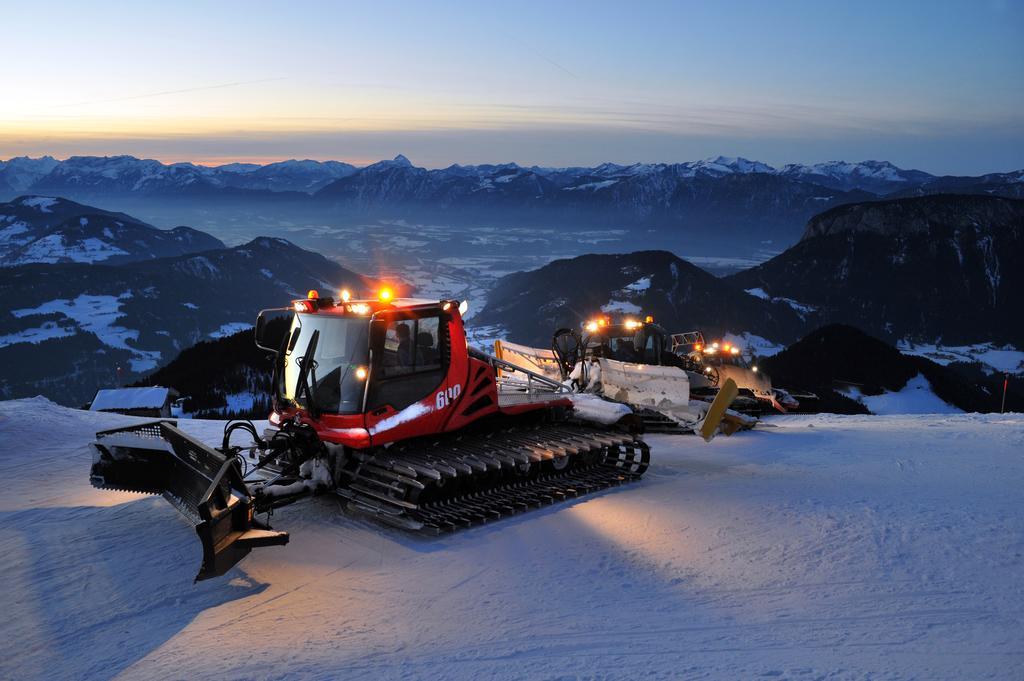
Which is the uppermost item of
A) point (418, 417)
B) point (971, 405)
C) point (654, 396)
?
point (418, 417)

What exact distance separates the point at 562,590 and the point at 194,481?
4.08m

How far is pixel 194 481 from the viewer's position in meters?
8.13

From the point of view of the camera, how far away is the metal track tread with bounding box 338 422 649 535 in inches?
339

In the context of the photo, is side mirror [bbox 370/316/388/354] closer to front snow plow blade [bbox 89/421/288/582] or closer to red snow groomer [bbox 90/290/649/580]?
red snow groomer [bbox 90/290/649/580]

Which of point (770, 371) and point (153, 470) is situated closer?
point (153, 470)

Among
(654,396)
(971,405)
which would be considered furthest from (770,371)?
(654,396)

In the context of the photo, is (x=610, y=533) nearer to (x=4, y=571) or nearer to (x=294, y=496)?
(x=294, y=496)

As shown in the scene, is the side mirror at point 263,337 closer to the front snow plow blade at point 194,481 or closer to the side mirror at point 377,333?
the front snow plow blade at point 194,481

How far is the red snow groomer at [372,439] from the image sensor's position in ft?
28.2

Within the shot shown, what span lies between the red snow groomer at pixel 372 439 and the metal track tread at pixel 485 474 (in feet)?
0.06

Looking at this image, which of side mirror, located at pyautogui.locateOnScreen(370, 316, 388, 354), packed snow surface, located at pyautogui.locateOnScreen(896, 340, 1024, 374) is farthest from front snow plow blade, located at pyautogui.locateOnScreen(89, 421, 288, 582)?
packed snow surface, located at pyautogui.locateOnScreen(896, 340, 1024, 374)

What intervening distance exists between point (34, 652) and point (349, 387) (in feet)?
12.8

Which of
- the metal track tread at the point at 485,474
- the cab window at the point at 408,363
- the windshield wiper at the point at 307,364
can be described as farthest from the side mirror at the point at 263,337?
the metal track tread at the point at 485,474

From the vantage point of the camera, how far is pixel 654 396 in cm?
1611
